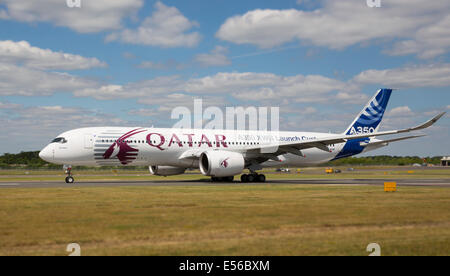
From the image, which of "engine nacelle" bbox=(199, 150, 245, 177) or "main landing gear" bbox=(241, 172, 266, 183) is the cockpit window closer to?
"engine nacelle" bbox=(199, 150, 245, 177)

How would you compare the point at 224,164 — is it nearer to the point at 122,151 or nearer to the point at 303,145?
the point at 303,145

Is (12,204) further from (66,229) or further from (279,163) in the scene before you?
(279,163)

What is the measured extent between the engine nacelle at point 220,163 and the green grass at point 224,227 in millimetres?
14155

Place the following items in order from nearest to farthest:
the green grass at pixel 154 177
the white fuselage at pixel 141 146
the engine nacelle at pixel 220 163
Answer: the white fuselage at pixel 141 146, the engine nacelle at pixel 220 163, the green grass at pixel 154 177

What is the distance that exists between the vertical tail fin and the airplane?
4930 millimetres

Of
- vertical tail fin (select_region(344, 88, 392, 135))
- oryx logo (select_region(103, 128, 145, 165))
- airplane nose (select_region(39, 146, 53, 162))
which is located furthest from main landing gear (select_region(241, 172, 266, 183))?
airplane nose (select_region(39, 146, 53, 162))

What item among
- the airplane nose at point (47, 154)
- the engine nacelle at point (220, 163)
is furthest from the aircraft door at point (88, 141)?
the engine nacelle at point (220, 163)

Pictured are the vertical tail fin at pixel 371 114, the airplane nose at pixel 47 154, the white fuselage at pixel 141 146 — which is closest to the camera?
the airplane nose at pixel 47 154

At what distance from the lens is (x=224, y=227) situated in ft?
36.1

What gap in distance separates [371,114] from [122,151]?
25212mm

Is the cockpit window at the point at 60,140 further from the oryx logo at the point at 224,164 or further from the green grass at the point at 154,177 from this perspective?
the oryx logo at the point at 224,164

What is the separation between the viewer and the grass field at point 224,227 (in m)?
8.60
